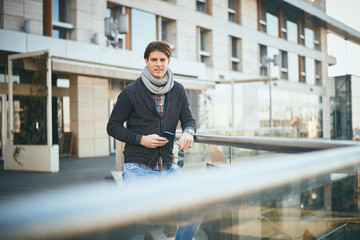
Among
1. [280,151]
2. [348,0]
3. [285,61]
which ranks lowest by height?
[280,151]

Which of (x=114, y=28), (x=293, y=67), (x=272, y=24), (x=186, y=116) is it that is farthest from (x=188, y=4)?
(x=186, y=116)

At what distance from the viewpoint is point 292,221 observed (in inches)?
61.2

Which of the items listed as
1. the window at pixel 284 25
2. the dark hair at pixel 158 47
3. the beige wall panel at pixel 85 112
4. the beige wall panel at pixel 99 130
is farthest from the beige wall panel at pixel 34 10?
the window at pixel 284 25

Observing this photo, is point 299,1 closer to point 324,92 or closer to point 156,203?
point 324,92

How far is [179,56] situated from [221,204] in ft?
61.0

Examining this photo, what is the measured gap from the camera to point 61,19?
14.4 metres

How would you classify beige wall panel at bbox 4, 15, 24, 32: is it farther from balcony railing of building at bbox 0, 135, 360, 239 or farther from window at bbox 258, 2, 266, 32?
window at bbox 258, 2, 266, 32

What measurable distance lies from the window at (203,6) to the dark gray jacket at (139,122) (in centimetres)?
2011

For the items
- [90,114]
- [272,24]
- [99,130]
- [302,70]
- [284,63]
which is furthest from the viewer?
[302,70]

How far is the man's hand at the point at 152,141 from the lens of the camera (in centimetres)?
235

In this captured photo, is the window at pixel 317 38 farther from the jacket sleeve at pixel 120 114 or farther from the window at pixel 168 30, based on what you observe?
the jacket sleeve at pixel 120 114

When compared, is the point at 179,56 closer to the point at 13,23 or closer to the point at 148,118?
the point at 13,23

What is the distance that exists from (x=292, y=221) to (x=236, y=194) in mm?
896

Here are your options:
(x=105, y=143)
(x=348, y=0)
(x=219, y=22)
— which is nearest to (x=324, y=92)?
(x=348, y=0)
